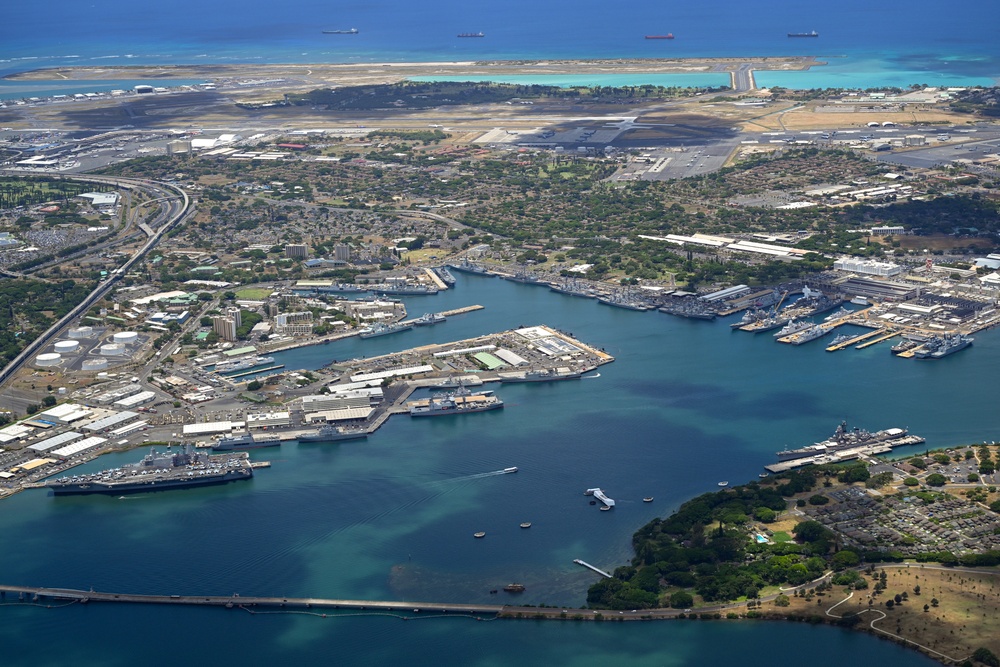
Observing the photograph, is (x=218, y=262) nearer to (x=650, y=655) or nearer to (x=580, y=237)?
(x=580, y=237)

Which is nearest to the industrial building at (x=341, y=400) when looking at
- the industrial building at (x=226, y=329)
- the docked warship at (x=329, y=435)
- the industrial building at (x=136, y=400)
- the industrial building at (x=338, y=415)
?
the industrial building at (x=338, y=415)

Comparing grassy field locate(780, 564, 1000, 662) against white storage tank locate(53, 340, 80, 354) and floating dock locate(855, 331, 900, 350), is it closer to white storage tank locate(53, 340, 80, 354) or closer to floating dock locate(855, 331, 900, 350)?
floating dock locate(855, 331, 900, 350)

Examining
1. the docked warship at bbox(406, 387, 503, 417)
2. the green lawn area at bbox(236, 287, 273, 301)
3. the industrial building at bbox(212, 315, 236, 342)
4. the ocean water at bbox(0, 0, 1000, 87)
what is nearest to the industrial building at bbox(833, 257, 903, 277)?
the docked warship at bbox(406, 387, 503, 417)

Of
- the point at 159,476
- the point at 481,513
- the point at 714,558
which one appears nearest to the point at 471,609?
the point at 481,513

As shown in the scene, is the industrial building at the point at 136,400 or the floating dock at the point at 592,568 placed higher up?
the industrial building at the point at 136,400

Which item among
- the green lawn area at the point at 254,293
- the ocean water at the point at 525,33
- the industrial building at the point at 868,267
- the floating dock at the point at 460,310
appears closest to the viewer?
the floating dock at the point at 460,310

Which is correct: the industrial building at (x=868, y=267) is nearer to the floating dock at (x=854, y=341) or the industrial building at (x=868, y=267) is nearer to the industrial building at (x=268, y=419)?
the floating dock at (x=854, y=341)

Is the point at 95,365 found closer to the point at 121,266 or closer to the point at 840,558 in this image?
the point at 121,266

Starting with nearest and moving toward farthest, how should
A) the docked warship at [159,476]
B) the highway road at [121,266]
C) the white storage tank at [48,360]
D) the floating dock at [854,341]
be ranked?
the docked warship at [159,476]
the floating dock at [854,341]
the white storage tank at [48,360]
the highway road at [121,266]
